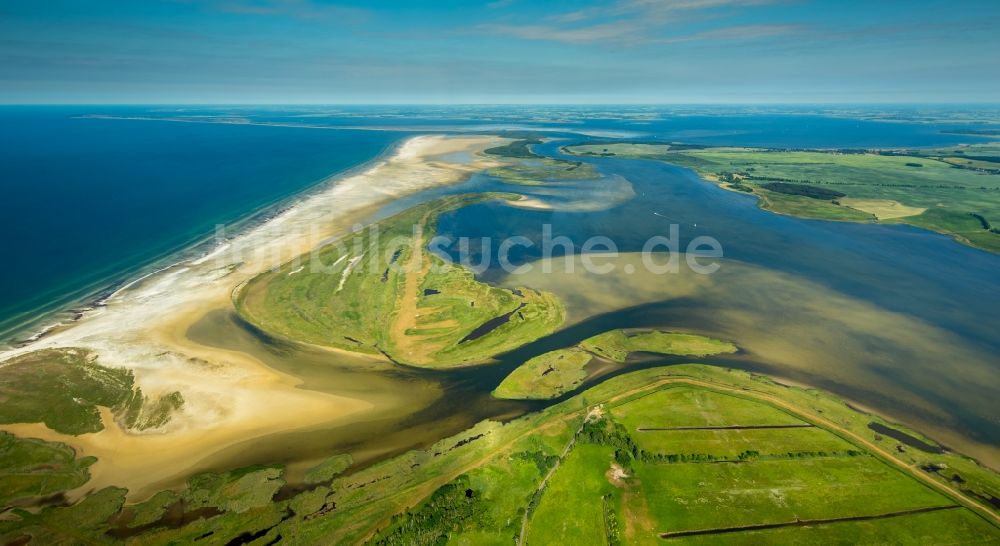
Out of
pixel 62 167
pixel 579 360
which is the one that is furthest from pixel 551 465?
pixel 62 167

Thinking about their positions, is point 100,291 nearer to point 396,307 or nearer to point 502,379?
point 396,307

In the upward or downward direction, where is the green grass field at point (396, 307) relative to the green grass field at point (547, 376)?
upward

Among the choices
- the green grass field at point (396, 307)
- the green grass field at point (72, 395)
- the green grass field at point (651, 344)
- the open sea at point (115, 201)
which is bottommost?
the green grass field at point (72, 395)

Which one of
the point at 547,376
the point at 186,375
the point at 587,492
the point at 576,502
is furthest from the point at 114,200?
the point at 587,492

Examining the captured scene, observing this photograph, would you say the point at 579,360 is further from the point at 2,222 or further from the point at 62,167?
the point at 62,167

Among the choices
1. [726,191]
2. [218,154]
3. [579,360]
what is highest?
[218,154]

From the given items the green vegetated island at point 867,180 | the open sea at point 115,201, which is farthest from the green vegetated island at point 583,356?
the green vegetated island at point 867,180

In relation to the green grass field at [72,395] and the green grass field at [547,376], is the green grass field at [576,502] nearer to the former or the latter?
the green grass field at [547,376]
